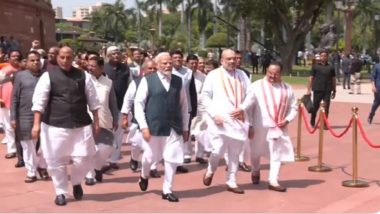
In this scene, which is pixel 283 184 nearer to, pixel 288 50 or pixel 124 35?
pixel 288 50

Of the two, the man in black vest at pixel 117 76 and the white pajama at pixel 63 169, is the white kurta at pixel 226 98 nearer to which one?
the white pajama at pixel 63 169

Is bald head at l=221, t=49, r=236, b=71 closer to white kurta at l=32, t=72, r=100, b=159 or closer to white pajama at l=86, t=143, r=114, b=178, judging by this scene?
white kurta at l=32, t=72, r=100, b=159

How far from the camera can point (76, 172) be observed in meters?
7.19

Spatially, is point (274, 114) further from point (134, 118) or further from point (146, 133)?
point (134, 118)

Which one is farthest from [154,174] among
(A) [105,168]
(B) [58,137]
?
(B) [58,137]

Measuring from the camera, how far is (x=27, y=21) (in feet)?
103

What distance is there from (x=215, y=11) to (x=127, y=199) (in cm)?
7276

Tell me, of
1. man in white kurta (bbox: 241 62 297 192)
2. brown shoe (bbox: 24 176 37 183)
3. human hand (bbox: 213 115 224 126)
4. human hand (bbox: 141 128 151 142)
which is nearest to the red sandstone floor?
brown shoe (bbox: 24 176 37 183)

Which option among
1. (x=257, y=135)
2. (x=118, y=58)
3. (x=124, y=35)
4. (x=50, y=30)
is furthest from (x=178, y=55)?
(x=124, y=35)

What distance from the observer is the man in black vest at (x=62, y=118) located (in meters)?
6.93

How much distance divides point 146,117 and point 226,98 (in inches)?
41.7

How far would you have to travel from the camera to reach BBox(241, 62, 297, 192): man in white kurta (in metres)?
7.98

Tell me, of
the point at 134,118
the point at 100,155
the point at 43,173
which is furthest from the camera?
the point at 134,118

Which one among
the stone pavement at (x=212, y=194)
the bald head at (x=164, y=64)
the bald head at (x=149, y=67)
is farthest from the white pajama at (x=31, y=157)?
the bald head at (x=164, y=64)
